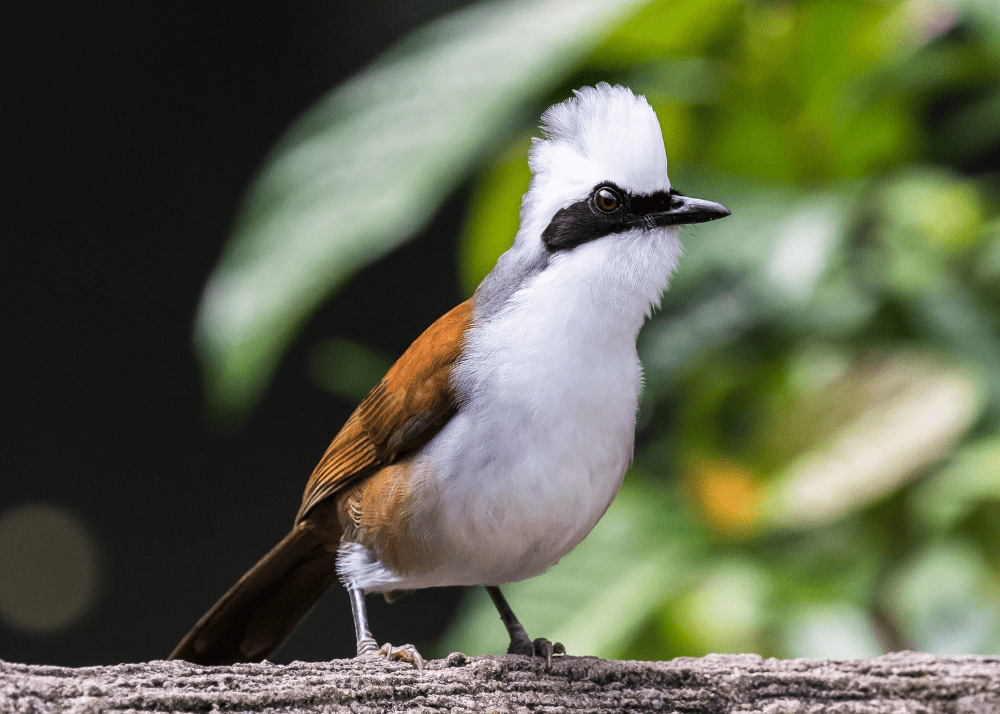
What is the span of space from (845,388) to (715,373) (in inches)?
19.4

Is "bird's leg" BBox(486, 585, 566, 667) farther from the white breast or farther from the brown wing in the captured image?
the brown wing

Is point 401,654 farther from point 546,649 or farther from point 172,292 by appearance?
point 172,292

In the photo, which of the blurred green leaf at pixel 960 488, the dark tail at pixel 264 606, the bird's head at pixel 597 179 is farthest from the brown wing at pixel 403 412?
the blurred green leaf at pixel 960 488

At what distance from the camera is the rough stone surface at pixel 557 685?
4.79ft

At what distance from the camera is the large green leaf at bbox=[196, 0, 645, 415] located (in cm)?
254

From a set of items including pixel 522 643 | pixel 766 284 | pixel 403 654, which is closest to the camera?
pixel 403 654

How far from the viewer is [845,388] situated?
9.48ft

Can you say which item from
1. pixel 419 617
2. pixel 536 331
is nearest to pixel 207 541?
pixel 419 617

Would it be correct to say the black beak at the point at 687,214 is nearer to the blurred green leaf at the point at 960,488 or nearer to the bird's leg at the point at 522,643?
the bird's leg at the point at 522,643

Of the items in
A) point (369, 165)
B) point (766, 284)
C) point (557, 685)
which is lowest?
point (557, 685)

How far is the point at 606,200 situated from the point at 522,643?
0.94m

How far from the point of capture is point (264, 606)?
1988 millimetres

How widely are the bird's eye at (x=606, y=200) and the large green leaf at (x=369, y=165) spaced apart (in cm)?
105

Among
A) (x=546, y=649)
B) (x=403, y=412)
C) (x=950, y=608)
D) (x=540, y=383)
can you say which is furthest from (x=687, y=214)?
(x=950, y=608)
